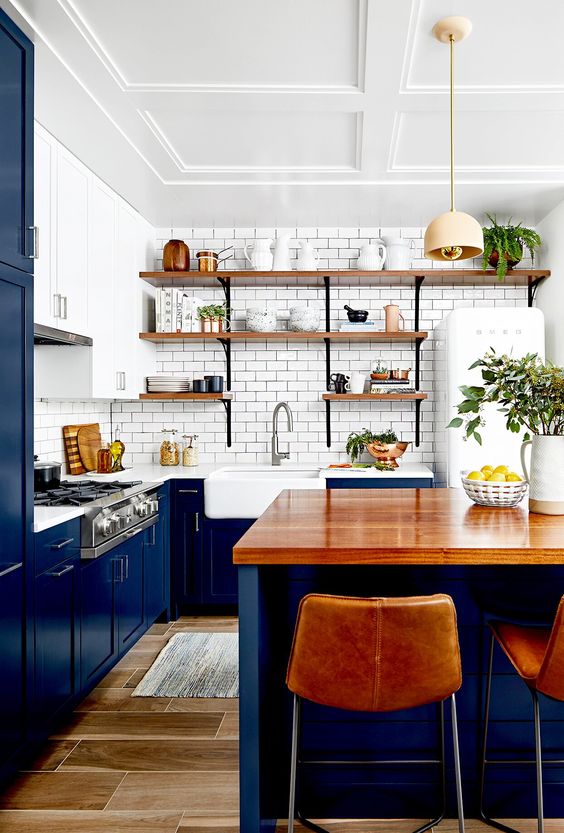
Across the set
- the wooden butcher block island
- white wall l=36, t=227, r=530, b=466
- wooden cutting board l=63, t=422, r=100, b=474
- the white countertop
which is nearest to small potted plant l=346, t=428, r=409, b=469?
the white countertop

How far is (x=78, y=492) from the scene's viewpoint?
324cm

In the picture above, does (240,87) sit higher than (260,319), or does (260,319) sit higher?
(240,87)

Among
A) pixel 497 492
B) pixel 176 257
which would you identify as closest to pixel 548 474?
pixel 497 492

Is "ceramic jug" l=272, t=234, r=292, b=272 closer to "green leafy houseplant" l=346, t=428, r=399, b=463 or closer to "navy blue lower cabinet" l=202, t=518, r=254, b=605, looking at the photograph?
"green leafy houseplant" l=346, t=428, r=399, b=463

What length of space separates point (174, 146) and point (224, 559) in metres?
2.54

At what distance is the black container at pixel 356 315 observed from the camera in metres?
4.66

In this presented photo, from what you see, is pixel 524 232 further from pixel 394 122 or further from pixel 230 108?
pixel 230 108

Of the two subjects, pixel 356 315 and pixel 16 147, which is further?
pixel 356 315

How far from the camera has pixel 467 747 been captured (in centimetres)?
216

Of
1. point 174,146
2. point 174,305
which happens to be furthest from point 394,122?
point 174,305

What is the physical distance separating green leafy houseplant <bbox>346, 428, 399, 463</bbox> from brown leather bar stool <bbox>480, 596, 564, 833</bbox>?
258 cm

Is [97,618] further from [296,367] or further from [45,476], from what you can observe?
[296,367]

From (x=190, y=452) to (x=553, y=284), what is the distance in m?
2.84

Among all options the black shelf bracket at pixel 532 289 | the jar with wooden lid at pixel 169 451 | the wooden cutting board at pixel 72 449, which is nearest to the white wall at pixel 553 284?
the black shelf bracket at pixel 532 289
